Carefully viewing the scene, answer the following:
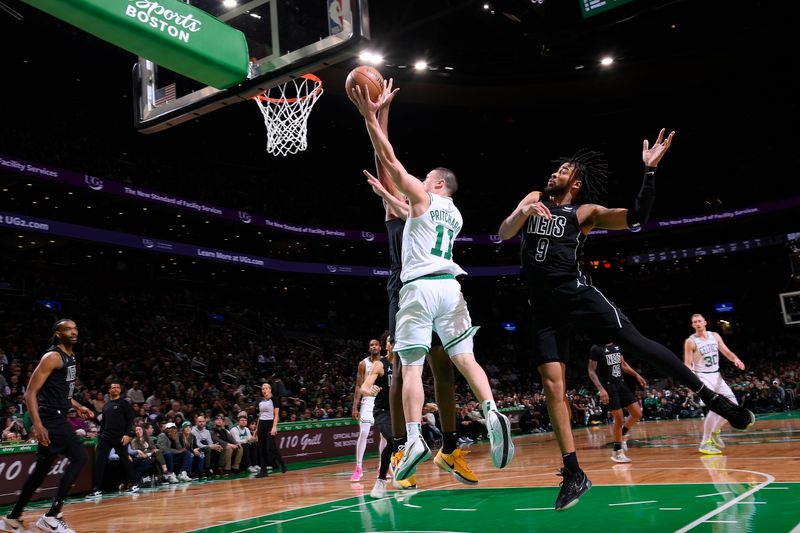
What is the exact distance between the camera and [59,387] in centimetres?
666

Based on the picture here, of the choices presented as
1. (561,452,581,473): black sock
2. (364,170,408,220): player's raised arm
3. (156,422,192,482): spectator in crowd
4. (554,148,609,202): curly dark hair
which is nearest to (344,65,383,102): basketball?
(364,170,408,220): player's raised arm

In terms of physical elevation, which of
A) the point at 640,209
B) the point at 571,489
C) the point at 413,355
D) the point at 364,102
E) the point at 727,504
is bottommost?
the point at 727,504

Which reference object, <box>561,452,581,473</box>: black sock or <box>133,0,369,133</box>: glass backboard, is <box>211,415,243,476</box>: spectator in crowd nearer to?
<box>133,0,369,133</box>: glass backboard

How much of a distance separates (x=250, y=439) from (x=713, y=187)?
103 ft

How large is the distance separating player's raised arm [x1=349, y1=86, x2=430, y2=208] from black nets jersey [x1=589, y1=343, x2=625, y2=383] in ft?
22.3

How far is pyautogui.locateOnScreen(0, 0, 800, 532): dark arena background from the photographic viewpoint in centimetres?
723

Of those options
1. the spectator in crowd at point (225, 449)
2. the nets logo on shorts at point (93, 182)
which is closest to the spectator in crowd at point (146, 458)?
the spectator in crowd at point (225, 449)

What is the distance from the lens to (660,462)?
27.6ft

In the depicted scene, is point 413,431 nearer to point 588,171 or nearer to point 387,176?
point 387,176

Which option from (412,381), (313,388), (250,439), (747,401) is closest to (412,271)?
(412,381)

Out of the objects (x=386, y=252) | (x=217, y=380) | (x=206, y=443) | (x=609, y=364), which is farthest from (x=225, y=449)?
(x=386, y=252)

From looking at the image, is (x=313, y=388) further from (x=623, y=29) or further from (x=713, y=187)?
(x=713, y=187)

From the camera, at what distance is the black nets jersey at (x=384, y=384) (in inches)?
324

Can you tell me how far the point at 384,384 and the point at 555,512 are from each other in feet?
11.7
